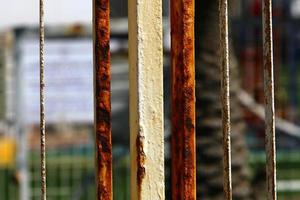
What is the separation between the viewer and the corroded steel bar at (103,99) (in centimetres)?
169

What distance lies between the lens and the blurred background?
20.1 ft

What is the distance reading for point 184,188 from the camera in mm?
1692

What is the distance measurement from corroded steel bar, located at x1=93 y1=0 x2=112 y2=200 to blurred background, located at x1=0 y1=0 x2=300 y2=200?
138 inches

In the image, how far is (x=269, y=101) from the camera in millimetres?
1740

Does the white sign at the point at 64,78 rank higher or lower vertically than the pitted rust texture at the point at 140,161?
higher

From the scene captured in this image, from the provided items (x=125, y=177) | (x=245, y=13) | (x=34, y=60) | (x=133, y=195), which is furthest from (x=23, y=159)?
(x=133, y=195)

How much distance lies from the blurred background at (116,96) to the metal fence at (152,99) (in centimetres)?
350

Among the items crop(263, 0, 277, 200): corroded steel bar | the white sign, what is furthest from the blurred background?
crop(263, 0, 277, 200): corroded steel bar

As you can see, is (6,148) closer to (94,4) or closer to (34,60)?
(34,60)

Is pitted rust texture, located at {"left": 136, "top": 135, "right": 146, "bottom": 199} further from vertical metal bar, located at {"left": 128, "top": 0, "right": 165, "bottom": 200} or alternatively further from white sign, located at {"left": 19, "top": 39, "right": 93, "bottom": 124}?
white sign, located at {"left": 19, "top": 39, "right": 93, "bottom": 124}

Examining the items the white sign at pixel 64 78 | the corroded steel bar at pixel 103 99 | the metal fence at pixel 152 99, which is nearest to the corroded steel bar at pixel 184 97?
the metal fence at pixel 152 99

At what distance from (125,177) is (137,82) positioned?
7.94m

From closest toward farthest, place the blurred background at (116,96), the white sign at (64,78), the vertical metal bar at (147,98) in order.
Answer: the vertical metal bar at (147,98), the blurred background at (116,96), the white sign at (64,78)

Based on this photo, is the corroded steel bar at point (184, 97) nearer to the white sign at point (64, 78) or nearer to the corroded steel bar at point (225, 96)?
the corroded steel bar at point (225, 96)
